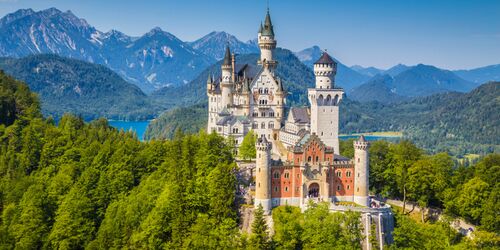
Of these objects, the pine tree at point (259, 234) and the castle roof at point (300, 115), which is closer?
the pine tree at point (259, 234)

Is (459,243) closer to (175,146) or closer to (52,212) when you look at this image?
(175,146)

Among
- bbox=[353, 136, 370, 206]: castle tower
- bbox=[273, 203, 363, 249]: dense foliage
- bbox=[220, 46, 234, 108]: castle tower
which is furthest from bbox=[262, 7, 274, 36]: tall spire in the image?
bbox=[273, 203, 363, 249]: dense foliage

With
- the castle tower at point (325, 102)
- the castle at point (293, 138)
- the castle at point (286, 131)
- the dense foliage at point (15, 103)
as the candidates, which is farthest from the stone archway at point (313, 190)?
the dense foliage at point (15, 103)

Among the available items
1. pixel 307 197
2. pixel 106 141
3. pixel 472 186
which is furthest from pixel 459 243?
pixel 106 141

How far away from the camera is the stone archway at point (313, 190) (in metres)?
72.4

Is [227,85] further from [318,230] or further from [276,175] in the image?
[318,230]

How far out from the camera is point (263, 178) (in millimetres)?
69688

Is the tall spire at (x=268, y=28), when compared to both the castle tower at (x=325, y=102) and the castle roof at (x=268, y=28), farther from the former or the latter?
the castle tower at (x=325, y=102)

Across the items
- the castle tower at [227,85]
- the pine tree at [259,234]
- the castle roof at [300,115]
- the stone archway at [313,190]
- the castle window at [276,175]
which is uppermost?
the castle tower at [227,85]

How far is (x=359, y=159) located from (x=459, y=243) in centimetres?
1663

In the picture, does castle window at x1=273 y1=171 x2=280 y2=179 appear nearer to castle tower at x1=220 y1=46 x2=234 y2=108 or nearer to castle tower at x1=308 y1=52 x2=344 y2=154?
castle tower at x1=308 y1=52 x2=344 y2=154

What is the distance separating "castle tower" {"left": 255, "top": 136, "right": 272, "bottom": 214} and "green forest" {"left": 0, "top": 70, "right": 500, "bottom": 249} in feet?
5.77

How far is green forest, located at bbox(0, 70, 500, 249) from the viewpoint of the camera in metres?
66.2

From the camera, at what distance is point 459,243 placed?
240ft
